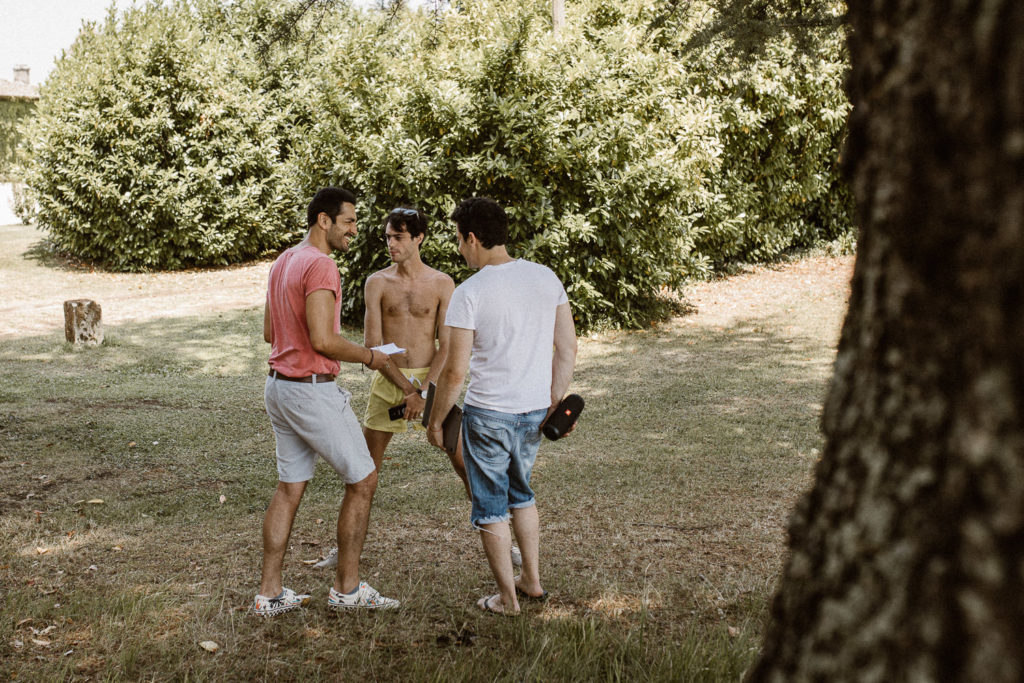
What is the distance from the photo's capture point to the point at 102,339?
1282 cm

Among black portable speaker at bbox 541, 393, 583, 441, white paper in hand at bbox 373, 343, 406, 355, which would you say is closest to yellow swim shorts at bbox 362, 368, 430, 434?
white paper in hand at bbox 373, 343, 406, 355

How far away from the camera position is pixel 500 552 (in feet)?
13.9

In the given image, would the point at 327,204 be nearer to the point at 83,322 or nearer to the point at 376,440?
the point at 376,440

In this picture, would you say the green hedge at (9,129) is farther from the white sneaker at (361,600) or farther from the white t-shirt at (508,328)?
the white t-shirt at (508,328)

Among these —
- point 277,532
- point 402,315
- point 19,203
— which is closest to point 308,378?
point 277,532

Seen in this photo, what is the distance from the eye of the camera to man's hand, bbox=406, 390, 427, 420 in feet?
16.4

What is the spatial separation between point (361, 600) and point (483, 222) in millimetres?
1940

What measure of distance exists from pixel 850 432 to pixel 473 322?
2720 millimetres

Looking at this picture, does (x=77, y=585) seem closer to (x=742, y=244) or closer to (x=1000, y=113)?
(x=1000, y=113)

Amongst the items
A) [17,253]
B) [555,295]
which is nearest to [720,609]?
[555,295]

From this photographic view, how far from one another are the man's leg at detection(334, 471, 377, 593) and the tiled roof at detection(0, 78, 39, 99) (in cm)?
4308

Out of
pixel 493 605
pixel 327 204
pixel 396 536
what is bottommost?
pixel 396 536

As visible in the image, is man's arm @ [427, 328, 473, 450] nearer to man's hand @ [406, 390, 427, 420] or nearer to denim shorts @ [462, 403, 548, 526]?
denim shorts @ [462, 403, 548, 526]

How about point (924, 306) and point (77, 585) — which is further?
point (77, 585)
